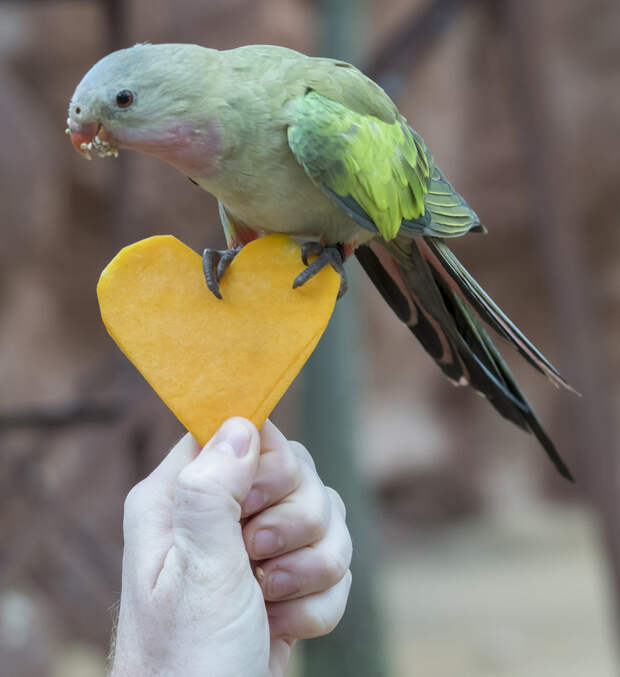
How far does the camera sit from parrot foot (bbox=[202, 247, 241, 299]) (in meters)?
0.94

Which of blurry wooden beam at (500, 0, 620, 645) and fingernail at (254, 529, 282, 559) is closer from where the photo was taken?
fingernail at (254, 529, 282, 559)

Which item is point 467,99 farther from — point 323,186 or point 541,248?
point 323,186

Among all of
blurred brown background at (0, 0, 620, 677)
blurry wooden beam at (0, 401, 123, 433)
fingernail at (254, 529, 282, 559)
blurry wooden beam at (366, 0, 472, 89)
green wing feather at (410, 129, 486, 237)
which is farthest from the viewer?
blurry wooden beam at (0, 401, 123, 433)

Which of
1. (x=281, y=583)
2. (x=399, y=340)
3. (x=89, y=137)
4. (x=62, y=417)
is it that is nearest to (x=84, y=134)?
(x=89, y=137)

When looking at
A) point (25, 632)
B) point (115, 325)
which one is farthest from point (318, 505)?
point (25, 632)

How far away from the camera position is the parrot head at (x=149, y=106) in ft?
2.95

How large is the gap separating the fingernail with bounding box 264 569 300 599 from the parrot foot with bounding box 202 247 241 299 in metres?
0.31

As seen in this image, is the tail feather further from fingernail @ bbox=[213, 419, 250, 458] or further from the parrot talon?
fingernail @ bbox=[213, 419, 250, 458]

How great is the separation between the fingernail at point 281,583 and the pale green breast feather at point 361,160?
0.41 m

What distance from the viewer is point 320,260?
0.98 m

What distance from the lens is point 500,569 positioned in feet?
16.8

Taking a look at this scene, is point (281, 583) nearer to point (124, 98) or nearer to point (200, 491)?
point (200, 491)

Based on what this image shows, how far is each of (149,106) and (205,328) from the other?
0.80 feet

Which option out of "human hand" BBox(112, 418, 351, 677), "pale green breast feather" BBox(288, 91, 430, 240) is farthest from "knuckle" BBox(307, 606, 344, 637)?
"pale green breast feather" BBox(288, 91, 430, 240)
